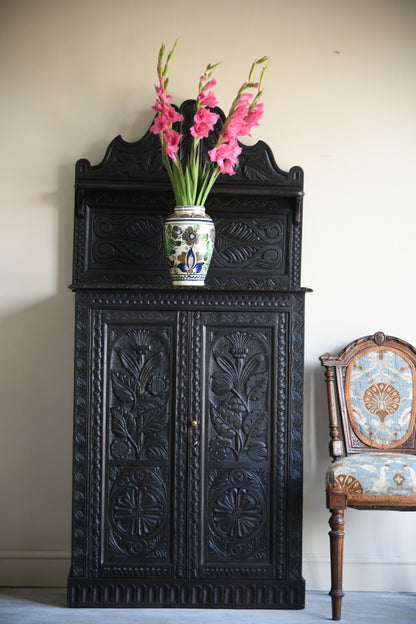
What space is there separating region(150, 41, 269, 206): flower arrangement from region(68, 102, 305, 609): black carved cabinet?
0.48 meters

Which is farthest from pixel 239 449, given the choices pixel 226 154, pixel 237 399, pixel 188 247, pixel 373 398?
pixel 226 154

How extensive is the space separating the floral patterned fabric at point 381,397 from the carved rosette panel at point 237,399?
442 mm

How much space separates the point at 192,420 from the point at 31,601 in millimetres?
977

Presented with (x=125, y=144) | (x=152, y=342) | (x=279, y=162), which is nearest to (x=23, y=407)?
(x=152, y=342)

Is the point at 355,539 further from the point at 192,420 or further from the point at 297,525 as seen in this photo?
the point at 192,420

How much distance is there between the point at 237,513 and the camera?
3.06m

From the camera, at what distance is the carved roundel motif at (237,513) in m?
3.06

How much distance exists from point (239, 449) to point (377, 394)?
0.66 m

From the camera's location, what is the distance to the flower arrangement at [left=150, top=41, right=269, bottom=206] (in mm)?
3184

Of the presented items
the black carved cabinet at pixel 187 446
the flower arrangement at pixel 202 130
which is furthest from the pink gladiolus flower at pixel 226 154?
the black carved cabinet at pixel 187 446

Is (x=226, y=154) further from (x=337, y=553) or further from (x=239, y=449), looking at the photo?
(x=337, y=553)

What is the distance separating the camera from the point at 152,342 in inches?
121

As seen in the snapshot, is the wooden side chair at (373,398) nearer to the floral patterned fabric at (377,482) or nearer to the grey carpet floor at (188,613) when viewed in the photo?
the floral patterned fabric at (377,482)

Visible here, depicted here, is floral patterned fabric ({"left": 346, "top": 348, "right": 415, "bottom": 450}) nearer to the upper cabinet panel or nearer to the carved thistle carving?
the upper cabinet panel
